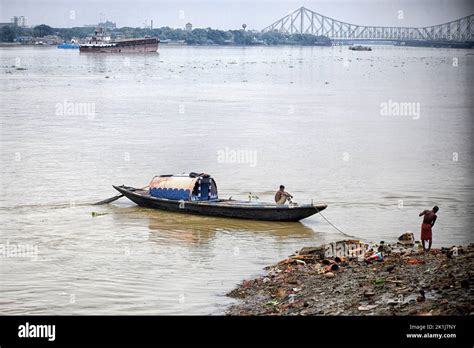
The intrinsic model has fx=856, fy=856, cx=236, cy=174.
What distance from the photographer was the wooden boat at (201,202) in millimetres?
18297

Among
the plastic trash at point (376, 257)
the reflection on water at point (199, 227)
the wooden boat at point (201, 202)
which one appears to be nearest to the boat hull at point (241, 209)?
the wooden boat at point (201, 202)

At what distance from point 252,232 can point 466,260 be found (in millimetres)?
6762

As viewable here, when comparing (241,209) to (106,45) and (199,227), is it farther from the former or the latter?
(106,45)

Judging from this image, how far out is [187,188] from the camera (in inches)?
759

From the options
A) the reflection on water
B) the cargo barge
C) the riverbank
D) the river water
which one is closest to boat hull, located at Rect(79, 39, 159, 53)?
the cargo barge

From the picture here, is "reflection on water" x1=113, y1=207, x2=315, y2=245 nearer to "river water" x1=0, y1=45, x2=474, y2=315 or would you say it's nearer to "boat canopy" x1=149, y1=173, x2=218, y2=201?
"river water" x1=0, y1=45, x2=474, y2=315

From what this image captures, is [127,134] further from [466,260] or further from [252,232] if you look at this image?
[466,260]

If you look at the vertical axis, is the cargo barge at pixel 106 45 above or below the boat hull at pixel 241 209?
above

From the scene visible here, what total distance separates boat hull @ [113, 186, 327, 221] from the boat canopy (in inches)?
6.4

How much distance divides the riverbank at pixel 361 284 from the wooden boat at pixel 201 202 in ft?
10.9

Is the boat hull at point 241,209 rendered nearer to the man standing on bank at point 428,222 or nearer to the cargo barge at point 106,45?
the man standing on bank at point 428,222

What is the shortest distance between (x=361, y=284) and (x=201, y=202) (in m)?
7.84
